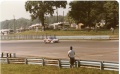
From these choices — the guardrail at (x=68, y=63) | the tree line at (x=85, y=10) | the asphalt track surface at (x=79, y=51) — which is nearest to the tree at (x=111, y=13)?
the tree line at (x=85, y=10)

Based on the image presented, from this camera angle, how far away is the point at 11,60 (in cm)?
2469

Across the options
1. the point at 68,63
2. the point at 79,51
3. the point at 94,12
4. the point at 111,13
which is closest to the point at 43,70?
the point at 68,63

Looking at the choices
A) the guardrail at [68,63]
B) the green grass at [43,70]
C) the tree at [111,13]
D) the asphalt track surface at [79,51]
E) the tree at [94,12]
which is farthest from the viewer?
the tree at [94,12]

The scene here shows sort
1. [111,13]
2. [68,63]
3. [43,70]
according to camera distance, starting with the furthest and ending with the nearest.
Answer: [111,13] < [43,70] < [68,63]

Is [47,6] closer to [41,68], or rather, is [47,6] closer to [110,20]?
[110,20]

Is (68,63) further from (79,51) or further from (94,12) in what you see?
(94,12)

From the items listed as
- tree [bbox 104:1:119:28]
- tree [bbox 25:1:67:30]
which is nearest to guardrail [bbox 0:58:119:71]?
tree [bbox 104:1:119:28]

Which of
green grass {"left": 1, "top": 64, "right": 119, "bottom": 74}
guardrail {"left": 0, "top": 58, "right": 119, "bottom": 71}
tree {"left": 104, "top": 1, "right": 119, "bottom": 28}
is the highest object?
tree {"left": 104, "top": 1, "right": 119, "bottom": 28}

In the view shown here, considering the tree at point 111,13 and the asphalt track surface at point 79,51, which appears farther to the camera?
the tree at point 111,13

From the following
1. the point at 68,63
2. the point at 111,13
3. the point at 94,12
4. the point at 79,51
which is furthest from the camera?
the point at 94,12

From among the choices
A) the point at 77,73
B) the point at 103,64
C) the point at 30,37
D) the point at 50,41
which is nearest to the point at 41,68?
the point at 77,73

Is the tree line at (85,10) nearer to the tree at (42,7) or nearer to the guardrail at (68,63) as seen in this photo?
the tree at (42,7)

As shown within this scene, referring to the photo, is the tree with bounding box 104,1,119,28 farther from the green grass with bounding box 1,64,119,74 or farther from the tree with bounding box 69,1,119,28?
the green grass with bounding box 1,64,119,74

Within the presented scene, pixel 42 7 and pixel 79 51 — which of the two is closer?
pixel 79 51
